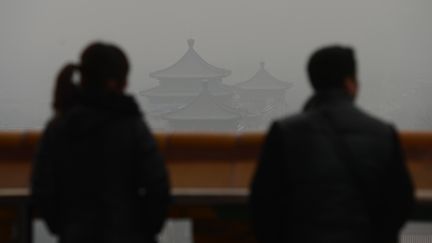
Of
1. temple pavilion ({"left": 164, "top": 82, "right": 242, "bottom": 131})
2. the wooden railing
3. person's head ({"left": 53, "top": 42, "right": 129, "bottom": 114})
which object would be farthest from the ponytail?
temple pavilion ({"left": 164, "top": 82, "right": 242, "bottom": 131})

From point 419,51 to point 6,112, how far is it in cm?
2514

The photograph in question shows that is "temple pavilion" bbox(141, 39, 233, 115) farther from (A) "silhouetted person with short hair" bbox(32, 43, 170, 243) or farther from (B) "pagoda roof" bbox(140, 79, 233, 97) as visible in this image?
(A) "silhouetted person with short hair" bbox(32, 43, 170, 243)

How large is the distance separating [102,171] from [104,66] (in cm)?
21

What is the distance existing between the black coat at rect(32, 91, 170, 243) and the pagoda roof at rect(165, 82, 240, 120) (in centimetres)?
2002

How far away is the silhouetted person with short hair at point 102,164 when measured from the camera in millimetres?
1483

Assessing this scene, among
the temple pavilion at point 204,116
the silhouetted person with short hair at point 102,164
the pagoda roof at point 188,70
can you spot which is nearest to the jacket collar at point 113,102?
the silhouetted person with short hair at point 102,164

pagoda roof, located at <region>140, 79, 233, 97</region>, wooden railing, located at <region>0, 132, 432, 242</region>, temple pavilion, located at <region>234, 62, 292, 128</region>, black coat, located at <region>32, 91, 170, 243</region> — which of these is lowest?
temple pavilion, located at <region>234, 62, 292, 128</region>

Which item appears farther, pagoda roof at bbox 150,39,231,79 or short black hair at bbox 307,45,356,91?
pagoda roof at bbox 150,39,231,79

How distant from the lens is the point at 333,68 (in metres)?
1.42

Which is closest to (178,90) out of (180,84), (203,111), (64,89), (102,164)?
(180,84)

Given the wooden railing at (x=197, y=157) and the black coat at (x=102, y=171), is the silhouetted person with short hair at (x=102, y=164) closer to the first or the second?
the black coat at (x=102, y=171)

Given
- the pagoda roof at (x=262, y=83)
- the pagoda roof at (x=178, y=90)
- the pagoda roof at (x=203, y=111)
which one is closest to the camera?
the pagoda roof at (x=203, y=111)

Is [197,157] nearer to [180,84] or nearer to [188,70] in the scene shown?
[188,70]

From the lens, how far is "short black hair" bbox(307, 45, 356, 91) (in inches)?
55.7
